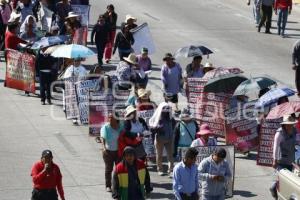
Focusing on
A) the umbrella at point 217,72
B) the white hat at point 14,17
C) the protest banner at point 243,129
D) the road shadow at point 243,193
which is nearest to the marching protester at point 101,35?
the white hat at point 14,17

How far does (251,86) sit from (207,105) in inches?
63.0

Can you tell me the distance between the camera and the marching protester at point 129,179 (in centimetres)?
1504

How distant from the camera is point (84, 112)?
22.2 metres

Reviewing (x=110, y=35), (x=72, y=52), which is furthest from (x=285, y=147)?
(x=110, y=35)

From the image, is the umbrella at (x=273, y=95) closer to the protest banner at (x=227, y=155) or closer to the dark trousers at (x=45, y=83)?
the protest banner at (x=227, y=155)

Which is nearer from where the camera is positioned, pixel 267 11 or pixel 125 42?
pixel 125 42

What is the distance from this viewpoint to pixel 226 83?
20.9m

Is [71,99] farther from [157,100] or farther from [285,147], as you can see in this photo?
[285,147]

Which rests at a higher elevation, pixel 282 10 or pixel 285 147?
pixel 282 10

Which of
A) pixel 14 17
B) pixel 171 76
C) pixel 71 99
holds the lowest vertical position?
pixel 71 99

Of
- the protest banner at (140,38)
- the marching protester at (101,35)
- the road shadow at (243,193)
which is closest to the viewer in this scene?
the road shadow at (243,193)

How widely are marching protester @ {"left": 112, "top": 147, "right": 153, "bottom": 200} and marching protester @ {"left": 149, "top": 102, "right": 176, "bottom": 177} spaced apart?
3.56 metres

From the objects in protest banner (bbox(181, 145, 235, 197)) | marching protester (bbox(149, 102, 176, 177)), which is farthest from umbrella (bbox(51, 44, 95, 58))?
protest banner (bbox(181, 145, 235, 197))

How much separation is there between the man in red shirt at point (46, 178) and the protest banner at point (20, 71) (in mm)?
9580
